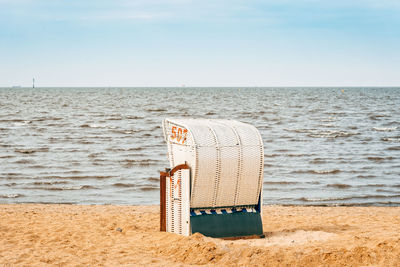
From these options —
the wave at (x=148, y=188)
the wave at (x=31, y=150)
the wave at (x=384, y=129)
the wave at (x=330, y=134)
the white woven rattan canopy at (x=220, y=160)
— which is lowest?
the wave at (x=148, y=188)

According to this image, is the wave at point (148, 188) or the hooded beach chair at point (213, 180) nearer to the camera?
the hooded beach chair at point (213, 180)

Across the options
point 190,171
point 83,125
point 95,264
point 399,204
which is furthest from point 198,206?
point 83,125

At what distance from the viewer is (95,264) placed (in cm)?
701

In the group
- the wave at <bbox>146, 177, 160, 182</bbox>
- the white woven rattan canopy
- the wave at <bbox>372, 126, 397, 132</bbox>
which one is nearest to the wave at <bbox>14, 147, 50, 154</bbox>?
the wave at <bbox>146, 177, 160, 182</bbox>

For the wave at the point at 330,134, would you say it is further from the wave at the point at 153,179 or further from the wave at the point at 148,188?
the wave at the point at 148,188

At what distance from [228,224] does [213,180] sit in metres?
0.86

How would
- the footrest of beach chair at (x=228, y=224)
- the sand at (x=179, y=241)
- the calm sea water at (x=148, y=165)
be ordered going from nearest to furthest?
the sand at (x=179, y=241) < the footrest of beach chair at (x=228, y=224) < the calm sea water at (x=148, y=165)

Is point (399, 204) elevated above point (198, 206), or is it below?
below

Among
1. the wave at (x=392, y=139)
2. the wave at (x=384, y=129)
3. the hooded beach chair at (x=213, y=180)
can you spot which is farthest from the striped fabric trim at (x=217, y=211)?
the wave at (x=384, y=129)

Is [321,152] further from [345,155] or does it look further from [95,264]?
[95,264]

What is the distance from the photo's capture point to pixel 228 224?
336 inches

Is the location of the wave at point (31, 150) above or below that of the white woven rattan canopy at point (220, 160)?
below

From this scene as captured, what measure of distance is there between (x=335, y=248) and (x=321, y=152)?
51.8 feet

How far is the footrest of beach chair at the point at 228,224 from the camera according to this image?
8328 mm
